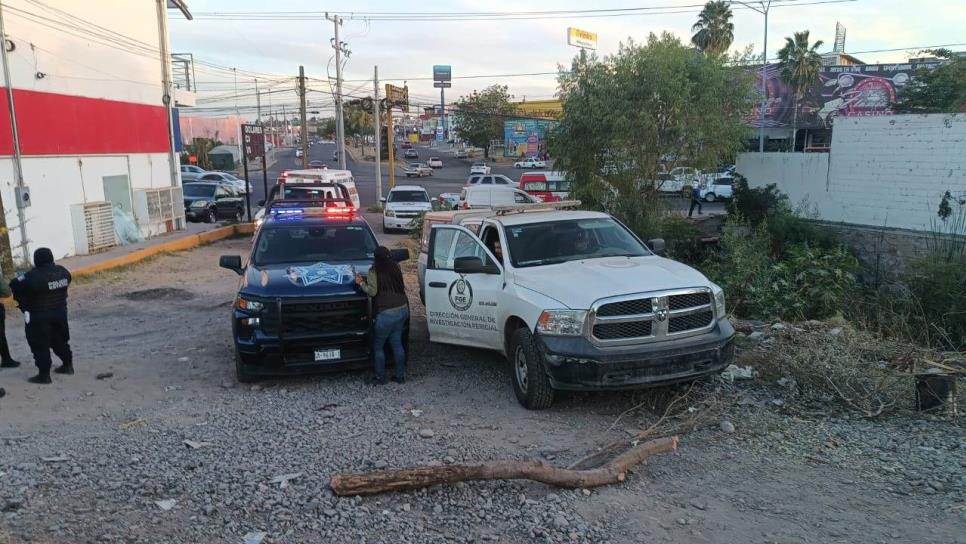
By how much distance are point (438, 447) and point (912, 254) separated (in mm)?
12172

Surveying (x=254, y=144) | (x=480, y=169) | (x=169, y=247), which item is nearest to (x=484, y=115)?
(x=480, y=169)

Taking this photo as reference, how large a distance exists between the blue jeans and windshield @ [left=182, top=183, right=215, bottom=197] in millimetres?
22093

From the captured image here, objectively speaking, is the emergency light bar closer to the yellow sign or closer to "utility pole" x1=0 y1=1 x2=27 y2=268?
"utility pole" x1=0 y1=1 x2=27 y2=268

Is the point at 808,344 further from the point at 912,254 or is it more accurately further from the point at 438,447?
the point at 912,254

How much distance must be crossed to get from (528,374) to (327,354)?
86.8 inches

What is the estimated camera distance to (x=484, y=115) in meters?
81.7

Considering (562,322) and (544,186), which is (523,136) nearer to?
(544,186)

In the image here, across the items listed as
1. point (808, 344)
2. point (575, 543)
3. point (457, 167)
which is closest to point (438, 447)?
point (575, 543)

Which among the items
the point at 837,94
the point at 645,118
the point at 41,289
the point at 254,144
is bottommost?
the point at 41,289

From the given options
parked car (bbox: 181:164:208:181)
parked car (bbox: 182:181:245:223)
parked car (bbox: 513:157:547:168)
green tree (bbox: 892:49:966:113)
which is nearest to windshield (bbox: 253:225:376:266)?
parked car (bbox: 182:181:245:223)

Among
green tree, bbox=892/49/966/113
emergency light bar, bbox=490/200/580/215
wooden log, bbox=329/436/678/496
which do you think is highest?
green tree, bbox=892/49/966/113

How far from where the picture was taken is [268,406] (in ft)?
21.1

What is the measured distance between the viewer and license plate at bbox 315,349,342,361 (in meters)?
6.97

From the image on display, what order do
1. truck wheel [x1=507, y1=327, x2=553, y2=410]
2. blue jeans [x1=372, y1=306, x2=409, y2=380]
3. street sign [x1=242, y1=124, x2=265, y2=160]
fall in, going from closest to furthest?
truck wheel [x1=507, y1=327, x2=553, y2=410], blue jeans [x1=372, y1=306, x2=409, y2=380], street sign [x1=242, y1=124, x2=265, y2=160]
